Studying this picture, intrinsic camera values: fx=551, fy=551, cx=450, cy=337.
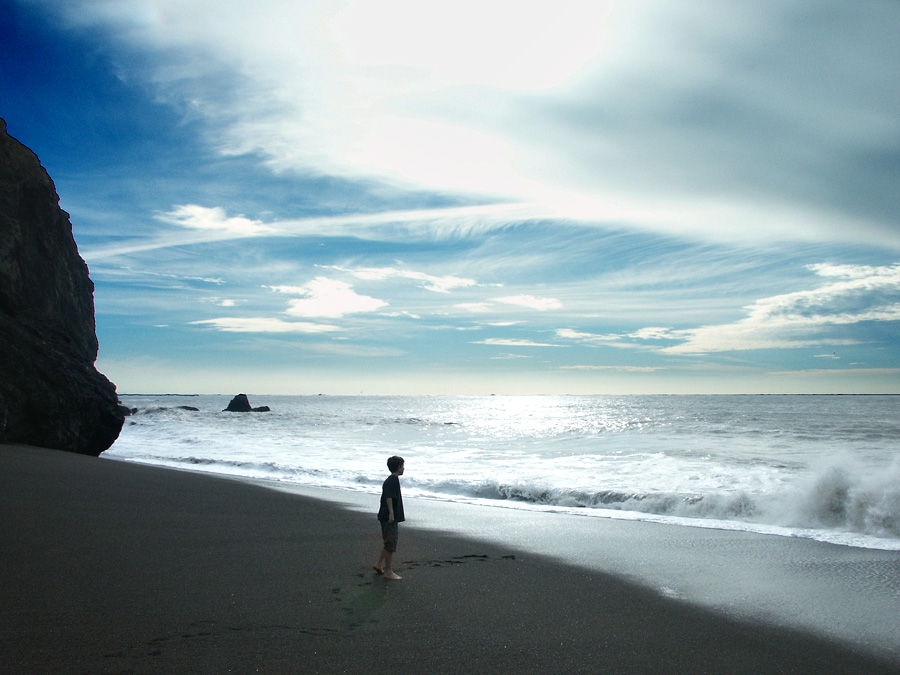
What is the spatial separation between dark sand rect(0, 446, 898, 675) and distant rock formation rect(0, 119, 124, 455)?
9.37 m

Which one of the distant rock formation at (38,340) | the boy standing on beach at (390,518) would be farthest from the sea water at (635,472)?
the boy standing on beach at (390,518)

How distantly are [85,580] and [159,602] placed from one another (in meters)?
0.83

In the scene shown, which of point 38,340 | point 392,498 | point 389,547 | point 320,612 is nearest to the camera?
point 320,612

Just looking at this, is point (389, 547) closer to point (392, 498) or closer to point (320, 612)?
point (392, 498)

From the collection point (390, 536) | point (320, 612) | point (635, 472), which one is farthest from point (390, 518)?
point (635, 472)

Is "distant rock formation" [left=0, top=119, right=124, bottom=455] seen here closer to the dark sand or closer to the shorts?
the dark sand

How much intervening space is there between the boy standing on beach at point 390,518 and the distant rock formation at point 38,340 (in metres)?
13.3

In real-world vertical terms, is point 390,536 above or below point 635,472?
above

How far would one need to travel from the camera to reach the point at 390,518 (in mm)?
5375

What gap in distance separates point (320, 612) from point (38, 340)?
52.6ft

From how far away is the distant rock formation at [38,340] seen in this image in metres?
14.5

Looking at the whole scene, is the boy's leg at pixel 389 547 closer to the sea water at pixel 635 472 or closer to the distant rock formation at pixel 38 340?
the sea water at pixel 635 472

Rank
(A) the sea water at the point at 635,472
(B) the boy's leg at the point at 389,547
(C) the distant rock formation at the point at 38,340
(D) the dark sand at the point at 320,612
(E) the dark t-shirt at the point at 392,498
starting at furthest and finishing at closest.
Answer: (C) the distant rock formation at the point at 38,340
(A) the sea water at the point at 635,472
(E) the dark t-shirt at the point at 392,498
(B) the boy's leg at the point at 389,547
(D) the dark sand at the point at 320,612

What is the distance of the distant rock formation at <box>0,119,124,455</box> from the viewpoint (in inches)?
572
